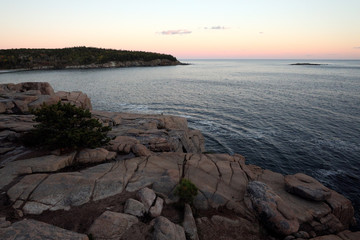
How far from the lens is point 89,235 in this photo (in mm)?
8445

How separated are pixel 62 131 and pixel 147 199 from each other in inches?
342

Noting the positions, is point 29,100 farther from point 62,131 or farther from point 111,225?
point 111,225

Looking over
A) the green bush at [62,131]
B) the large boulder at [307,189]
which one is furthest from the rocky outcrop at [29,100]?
the large boulder at [307,189]

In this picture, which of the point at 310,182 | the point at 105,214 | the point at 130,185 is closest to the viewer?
the point at 105,214

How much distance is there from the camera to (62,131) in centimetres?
1445

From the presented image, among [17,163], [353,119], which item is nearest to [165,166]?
[17,163]

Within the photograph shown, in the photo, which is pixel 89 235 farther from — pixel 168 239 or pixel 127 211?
pixel 168 239

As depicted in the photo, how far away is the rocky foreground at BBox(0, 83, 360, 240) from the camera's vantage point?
925 cm

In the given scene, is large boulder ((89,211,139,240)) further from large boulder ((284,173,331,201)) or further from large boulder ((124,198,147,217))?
large boulder ((284,173,331,201))

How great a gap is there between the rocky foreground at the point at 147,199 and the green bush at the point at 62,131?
2.62ft

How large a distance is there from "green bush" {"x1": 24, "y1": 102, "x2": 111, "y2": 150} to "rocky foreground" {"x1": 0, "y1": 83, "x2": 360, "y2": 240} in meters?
0.80

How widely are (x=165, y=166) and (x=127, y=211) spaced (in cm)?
564

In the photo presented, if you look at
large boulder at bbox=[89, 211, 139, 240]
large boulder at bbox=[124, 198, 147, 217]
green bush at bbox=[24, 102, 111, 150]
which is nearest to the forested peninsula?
green bush at bbox=[24, 102, 111, 150]

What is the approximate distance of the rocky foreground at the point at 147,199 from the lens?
364 inches
